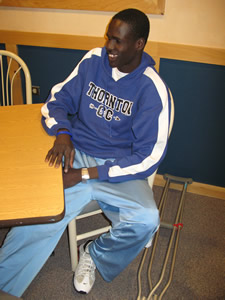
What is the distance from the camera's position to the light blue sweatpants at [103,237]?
1.13 metres

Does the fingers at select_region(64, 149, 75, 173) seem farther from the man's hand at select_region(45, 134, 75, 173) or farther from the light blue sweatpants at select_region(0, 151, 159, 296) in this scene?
the light blue sweatpants at select_region(0, 151, 159, 296)

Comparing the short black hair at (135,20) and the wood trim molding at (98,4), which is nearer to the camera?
the short black hair at (135,20)

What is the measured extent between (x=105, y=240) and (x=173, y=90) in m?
1.16

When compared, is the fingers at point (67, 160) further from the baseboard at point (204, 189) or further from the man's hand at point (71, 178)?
the baseboard at point (204, 189)

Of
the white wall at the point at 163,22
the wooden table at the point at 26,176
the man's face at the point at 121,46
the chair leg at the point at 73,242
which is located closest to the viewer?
the wooden table at the point at 26,176

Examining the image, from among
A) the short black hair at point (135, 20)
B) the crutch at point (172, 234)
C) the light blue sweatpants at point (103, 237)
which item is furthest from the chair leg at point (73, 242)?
the short black hair at point (135, 20)

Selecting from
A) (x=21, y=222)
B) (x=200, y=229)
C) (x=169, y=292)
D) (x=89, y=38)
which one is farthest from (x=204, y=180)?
(x=21, y=222)

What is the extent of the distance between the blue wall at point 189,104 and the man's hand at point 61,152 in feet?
3.34

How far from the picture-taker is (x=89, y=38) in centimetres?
191

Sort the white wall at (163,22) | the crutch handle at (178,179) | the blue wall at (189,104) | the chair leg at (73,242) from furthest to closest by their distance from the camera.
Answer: the crutch handle at (178,179) → the blue wall at (189,104) → the white wall at (163,22) → the chair leg at (73,242)

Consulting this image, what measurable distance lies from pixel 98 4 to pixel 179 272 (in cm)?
173

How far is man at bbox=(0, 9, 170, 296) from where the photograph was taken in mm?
1157

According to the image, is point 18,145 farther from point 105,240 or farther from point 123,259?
point 123,259

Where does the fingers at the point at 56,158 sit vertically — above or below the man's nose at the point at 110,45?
below
